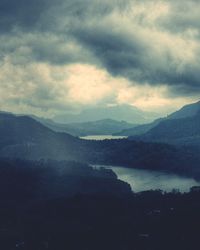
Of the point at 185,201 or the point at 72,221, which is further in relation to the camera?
the point at 185,201

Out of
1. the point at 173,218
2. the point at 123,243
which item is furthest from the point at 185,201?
the point at 123,243

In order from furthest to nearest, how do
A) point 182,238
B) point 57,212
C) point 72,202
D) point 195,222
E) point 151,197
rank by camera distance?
1. point 151,197
2. point 72,202
3. point 57,212
4. point 195,222
5. point 182,238

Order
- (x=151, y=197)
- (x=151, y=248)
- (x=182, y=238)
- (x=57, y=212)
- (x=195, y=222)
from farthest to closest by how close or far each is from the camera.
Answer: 1. (x=151, y=197)
2. (x=57, y=212)
3. (x=195, y=222)
4. (x=182, y=238)
5. (x=151, y=248)

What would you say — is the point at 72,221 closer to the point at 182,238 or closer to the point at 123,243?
the point at 123,243

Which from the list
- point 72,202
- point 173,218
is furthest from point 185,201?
point 72,202

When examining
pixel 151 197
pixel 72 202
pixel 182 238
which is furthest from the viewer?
pixel 151 197

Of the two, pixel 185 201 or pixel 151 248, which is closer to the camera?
pixel 151 248

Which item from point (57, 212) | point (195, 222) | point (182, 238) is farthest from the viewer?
point (57, 212)

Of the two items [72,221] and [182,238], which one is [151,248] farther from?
[72,221]
